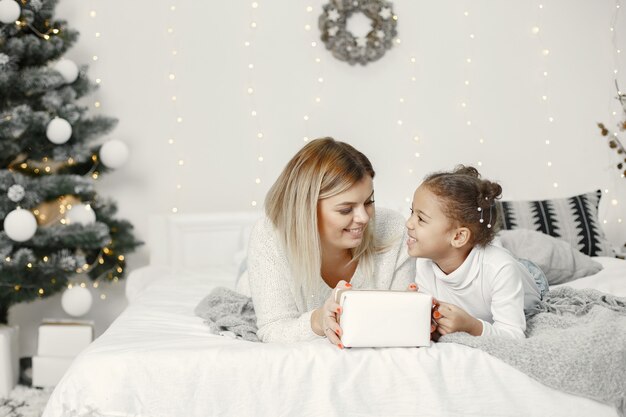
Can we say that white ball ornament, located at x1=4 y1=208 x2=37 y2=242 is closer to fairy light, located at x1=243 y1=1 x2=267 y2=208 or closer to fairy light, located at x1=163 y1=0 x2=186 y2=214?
fairy light, located at x1=163 y1=0 x2=186 y2=214

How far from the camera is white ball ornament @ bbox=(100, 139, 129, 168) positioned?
308 cm

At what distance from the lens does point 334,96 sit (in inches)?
137

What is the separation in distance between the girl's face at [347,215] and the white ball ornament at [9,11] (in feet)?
5.47

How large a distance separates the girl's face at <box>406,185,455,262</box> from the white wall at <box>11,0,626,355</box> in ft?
4.61

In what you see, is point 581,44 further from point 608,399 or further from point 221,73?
point 608,399

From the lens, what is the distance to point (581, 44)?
11.7 feet

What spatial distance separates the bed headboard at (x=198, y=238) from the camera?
330 centimetres

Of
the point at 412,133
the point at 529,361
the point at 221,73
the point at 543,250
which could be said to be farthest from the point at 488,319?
the point at 221,73

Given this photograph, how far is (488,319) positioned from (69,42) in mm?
2135

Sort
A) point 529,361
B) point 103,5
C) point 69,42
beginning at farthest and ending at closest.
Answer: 1. point 103,5
2. point 69,42
3. point 529,361

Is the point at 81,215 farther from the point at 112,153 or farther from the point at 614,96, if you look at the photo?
the point at 614,96

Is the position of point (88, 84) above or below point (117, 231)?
above

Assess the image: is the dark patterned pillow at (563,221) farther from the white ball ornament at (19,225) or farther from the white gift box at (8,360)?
the white gift box at (8,360)

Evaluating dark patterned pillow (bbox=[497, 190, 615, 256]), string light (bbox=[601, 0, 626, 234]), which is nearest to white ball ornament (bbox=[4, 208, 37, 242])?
dark patterned pillow (bbox=[497, 190, 615, 256])
